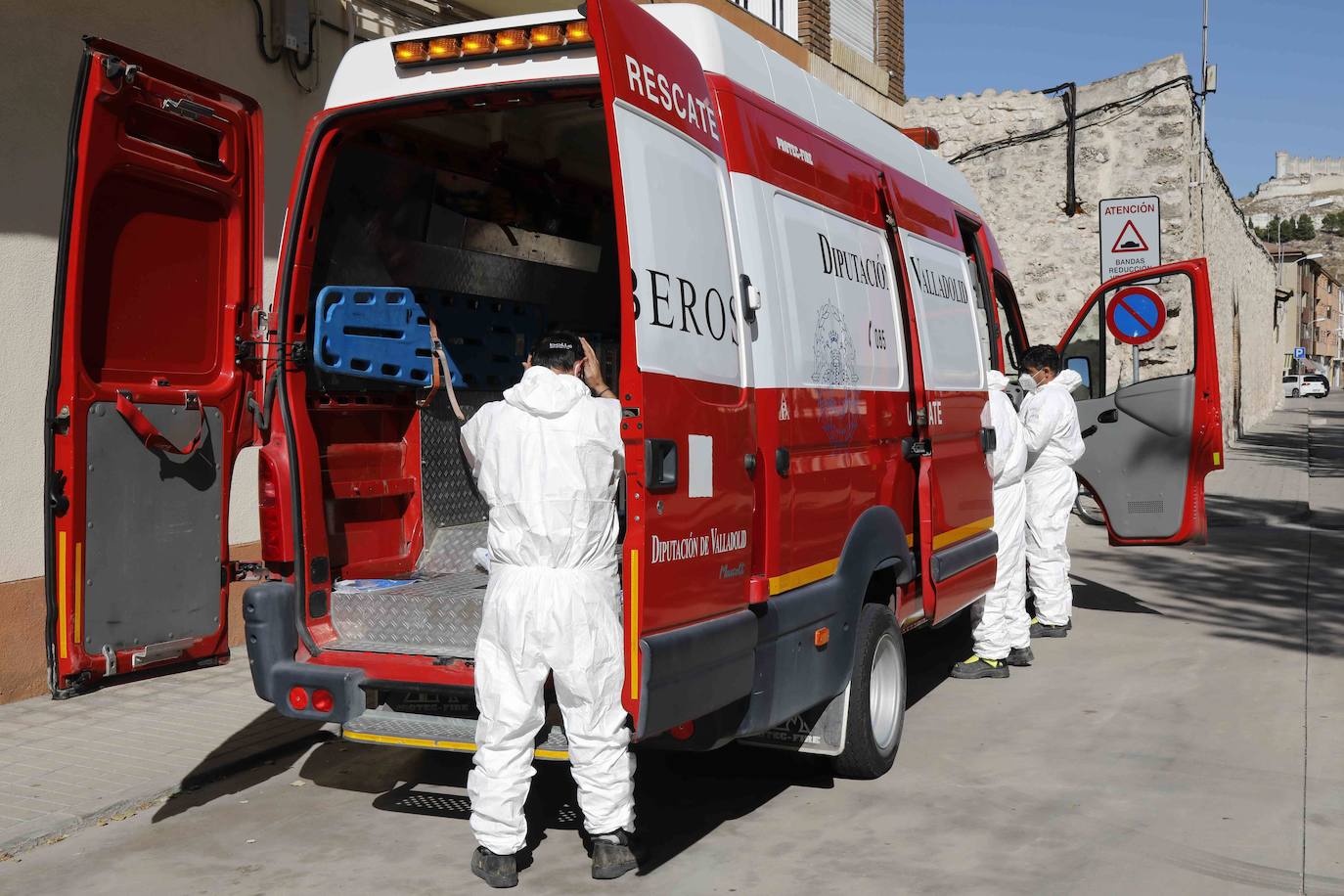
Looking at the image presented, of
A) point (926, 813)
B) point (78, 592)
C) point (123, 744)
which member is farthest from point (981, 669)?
point (78, 592)

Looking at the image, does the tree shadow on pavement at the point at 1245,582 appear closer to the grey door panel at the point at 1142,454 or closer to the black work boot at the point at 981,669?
the grey door panel at the point at 1142,454

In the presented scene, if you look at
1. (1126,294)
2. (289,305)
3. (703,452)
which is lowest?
(703,452)

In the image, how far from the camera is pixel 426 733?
177 inches

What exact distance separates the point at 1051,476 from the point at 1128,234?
5626 mm

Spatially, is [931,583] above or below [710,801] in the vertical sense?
above

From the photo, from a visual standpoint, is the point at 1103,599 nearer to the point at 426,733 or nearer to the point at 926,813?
the point at 926,813

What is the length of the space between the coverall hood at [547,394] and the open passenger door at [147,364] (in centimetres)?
130

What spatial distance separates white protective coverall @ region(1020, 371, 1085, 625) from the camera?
849cm

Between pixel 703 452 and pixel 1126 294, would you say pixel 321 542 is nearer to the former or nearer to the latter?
pixel 703 452

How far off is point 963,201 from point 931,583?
2512 mm

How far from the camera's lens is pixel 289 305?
5.13m

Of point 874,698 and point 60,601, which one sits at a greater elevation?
point 60,601

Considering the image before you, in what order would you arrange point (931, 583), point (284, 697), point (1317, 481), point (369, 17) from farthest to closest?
point (1317, 481)
point (369, 17)
point (931, 583)
point (284, 697)

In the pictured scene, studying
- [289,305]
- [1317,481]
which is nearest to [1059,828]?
[289,305]
